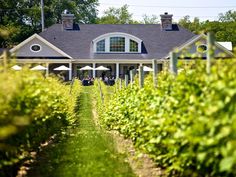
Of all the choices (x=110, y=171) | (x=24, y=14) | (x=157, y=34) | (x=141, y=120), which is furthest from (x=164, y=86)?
(x=24, y=14)

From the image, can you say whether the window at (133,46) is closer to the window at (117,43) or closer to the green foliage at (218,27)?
the window at (117,43)

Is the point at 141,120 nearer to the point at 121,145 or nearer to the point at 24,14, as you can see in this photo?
the point at 121,145

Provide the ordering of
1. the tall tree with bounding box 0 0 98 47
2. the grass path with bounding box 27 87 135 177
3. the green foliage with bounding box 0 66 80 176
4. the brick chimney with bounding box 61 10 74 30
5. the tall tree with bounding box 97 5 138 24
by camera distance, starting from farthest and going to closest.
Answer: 1. the tall tree with bounding box 97 5 138 24
2. the tall tree with bounding box 0 0 98 47
3. the brick chimney with bounding box 61 10 74 30
4. the grass path with bounding box 27 87 135 177
5. the green foliage with bounding box 0 66 80 176

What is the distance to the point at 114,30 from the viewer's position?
4775 cm

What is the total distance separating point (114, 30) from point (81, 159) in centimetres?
3940

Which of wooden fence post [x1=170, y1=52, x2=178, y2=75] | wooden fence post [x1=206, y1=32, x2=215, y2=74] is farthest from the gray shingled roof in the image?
wooden fence post [x1=206, y1=32, x2=215, y2=74]

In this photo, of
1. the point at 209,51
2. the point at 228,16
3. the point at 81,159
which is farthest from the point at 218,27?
the point at 209,51

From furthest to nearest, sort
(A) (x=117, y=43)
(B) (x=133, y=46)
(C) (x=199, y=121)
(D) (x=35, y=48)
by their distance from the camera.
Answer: (B) (x=133, y=46) < (A) (x=117, y=43) < (D) (x=35, y=48) < (C) (x=199, y=121)

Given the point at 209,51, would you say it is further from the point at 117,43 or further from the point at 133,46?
the point at 133,46

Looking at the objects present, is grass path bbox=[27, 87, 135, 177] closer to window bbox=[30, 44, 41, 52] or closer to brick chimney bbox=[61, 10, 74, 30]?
window bbox=[30, 44, 41, 52]

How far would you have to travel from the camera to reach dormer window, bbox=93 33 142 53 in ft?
148

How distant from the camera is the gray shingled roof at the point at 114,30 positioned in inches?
1784

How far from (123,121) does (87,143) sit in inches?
55.3

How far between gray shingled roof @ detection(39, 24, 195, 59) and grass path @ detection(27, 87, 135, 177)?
32.8m
